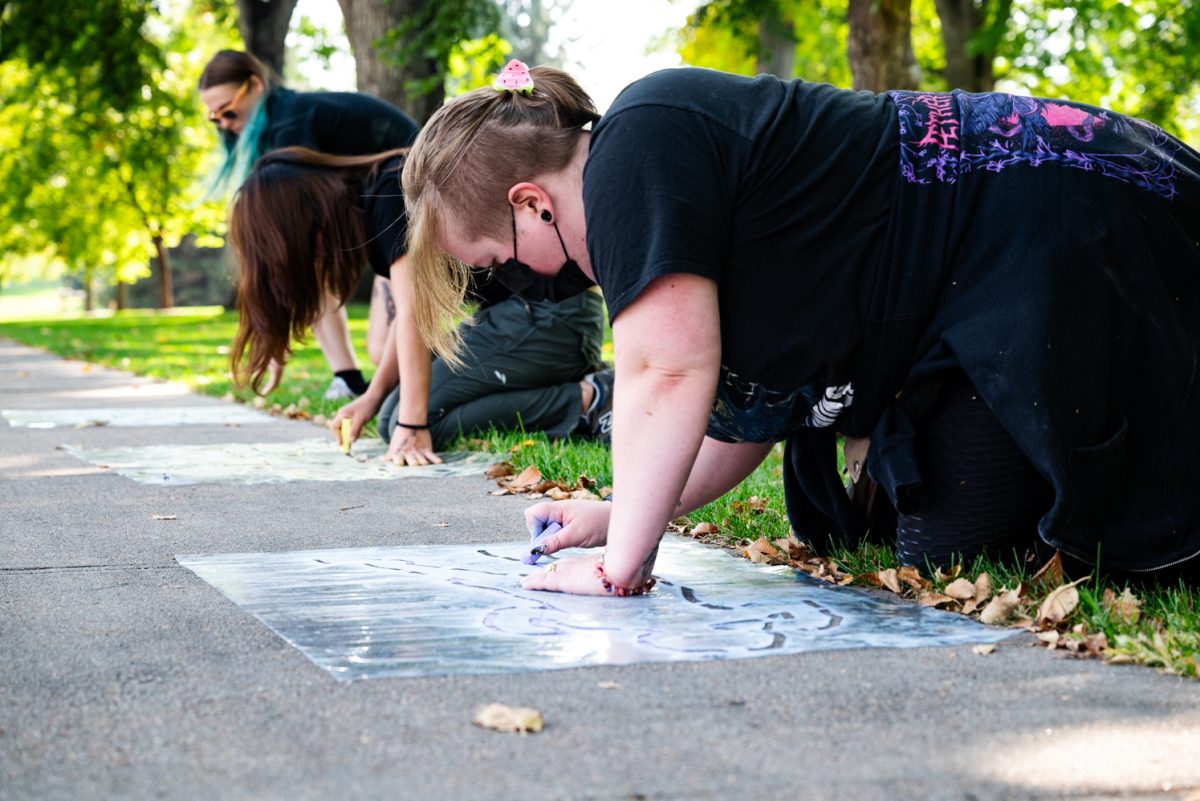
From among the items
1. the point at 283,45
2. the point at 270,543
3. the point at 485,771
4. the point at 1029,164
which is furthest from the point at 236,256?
Result: the point at 283,45

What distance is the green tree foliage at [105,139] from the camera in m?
18.0

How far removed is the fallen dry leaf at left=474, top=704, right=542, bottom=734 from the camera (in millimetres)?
1849

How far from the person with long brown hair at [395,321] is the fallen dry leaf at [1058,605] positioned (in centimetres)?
252

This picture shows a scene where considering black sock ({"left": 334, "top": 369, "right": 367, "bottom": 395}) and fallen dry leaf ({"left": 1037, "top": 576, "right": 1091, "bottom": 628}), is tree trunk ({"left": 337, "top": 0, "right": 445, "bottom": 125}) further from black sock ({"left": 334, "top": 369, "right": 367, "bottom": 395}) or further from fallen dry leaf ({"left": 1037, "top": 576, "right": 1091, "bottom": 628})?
fallen dry leaf ({"left": 1037, "top": 576, "right": 1091, "bottom": 628})

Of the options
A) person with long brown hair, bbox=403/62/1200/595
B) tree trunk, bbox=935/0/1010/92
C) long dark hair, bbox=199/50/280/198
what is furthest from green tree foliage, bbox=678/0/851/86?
person with long brown hair, bbox=403/62/1200/595

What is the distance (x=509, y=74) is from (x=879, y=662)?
1.34 m

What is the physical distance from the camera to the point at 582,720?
6.22ft

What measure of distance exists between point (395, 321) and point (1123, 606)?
127 inches

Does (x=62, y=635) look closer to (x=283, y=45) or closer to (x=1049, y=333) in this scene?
(x=1049, y=333)

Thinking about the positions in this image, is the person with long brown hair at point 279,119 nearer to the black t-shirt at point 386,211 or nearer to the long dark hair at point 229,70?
the long dark hair at point 229,70

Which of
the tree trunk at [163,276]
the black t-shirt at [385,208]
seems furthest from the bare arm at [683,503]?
the tree trunk at [163,276]

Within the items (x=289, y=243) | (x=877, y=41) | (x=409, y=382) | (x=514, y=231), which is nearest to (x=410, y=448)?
(x=409, y=382)

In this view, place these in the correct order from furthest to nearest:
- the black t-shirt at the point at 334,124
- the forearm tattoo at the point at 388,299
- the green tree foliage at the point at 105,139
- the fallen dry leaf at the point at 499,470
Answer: the green tree foliage at the point at 105,139 → the forearm tattoo at the point at 388,299 → the black t-shirt at the point at 334,124 → the fallen dry leaf at the point at 499,470

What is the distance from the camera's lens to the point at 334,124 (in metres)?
5.98
